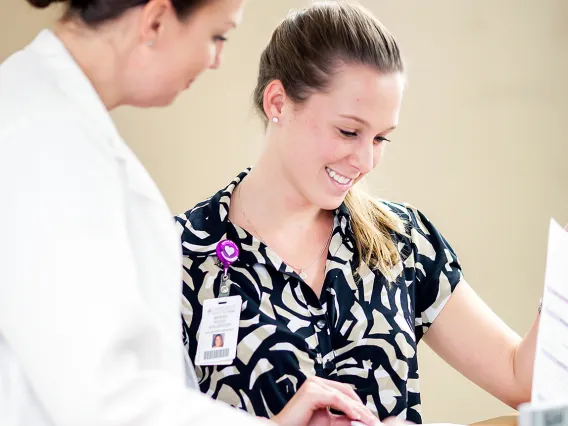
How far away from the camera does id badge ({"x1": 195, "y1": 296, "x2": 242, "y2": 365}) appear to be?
1.71 m

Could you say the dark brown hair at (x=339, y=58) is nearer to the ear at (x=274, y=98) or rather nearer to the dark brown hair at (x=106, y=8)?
the ear at (x=274, y=98)

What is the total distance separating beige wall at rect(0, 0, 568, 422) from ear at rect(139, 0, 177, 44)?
72.9 inches

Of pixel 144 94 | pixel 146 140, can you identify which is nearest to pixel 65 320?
pixel 144 94

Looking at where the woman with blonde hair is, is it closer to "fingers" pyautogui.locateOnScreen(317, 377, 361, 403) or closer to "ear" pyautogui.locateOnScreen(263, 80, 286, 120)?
"ear" pyautogui.locateOnScreen(263, 80, 286, 120)

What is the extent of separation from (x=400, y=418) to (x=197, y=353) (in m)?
0.45

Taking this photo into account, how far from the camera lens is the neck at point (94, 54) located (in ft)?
3.54

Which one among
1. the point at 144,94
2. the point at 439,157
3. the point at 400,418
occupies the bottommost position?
the point at 400,418

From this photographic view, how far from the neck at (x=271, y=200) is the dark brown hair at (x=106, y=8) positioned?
2.79 ft

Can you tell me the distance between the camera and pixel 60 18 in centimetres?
112

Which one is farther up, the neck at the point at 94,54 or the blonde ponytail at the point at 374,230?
the neck at the point at 94,54

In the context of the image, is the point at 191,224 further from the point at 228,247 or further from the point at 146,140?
the point at 146,140

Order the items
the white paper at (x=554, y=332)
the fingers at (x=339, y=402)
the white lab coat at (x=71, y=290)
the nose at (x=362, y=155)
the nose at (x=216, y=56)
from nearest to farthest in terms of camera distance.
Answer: the white lab coat at (x=71, y=290)
the nose at (x=216, y=56)
the white paper at (x=554, y=332)
the fingers at (x=339, y=402)
the nose at (x=362, y=155)

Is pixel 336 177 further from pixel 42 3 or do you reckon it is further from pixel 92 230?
pixel 92 230

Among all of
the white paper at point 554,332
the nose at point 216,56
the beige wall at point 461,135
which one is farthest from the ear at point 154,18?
the beige wall at point 461,135
